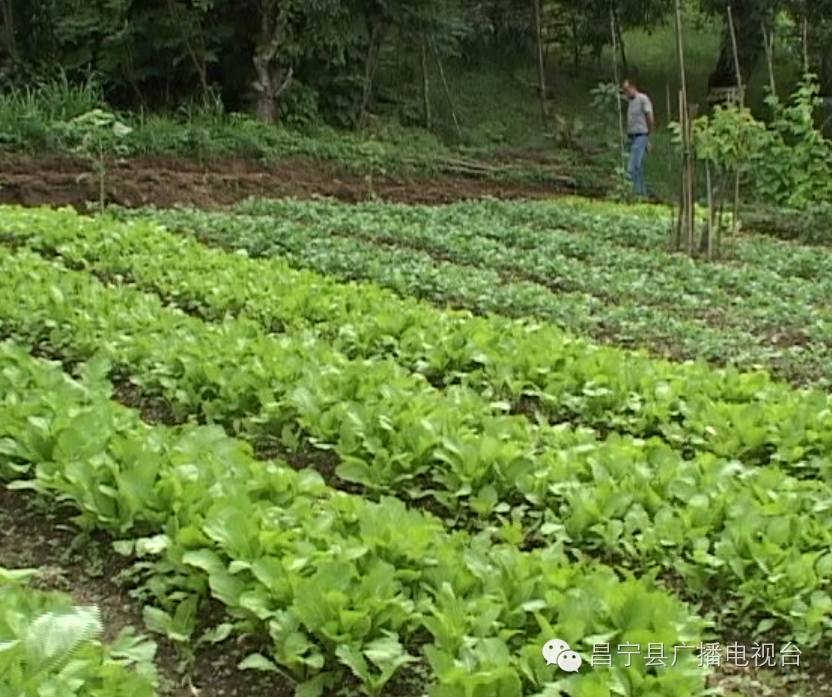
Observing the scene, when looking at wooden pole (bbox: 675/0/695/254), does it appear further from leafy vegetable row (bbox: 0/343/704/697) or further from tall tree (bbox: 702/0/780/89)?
tall tree (bbox: 702/0/780/89)

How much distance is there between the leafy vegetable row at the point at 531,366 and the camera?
4930 millimetres

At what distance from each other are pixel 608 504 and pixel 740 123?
8360 millimetres

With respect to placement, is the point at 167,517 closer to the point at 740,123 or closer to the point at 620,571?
the point at 620,571

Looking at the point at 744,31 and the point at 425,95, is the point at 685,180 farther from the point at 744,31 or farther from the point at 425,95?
the point at 744,31

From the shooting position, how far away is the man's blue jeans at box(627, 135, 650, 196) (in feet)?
57.1

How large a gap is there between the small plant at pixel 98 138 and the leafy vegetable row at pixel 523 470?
280 inches

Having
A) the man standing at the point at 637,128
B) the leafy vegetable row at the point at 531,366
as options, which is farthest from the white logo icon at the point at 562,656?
the man standing at the point at 637,128

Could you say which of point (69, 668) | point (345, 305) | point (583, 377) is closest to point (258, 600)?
point (69, 668)

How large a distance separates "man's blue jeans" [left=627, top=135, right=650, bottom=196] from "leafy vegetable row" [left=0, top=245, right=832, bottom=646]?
40.5 feet

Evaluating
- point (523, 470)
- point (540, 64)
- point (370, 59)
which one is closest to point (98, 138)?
point (370, 59)

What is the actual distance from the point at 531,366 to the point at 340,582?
2917 mm

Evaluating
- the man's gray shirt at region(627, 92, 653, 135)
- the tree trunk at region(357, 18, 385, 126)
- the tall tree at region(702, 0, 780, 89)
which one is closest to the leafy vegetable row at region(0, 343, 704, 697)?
the man's gray shirt at region(627, 92, 653, 135)

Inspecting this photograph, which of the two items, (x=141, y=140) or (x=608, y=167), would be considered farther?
(x=608, y=167)

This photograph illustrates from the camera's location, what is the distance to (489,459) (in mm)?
4180
